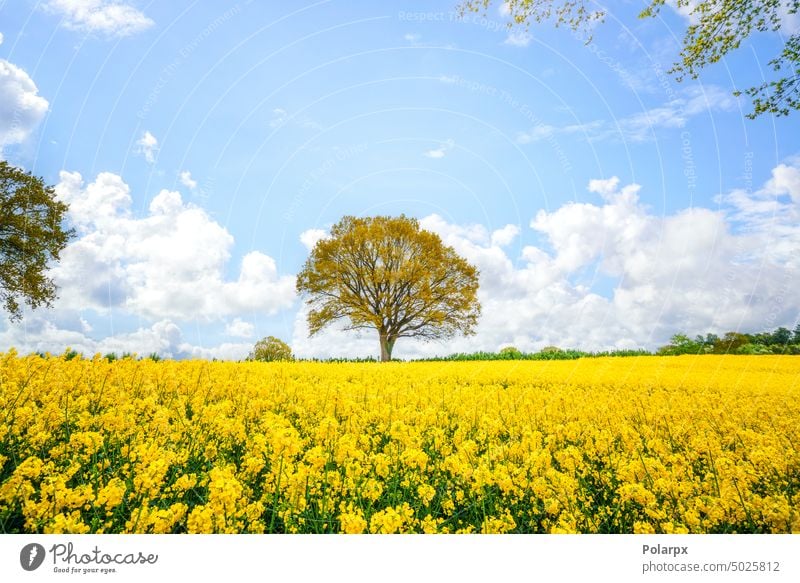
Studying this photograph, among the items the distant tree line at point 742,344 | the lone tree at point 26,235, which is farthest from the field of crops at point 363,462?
the distant tree line at point 742,344

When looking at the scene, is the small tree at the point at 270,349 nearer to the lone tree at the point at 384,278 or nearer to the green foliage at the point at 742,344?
the lone tree at the point at 384,278

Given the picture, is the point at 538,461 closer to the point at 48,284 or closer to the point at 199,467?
the point at 199,467

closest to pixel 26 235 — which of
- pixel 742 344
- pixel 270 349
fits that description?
pixel 270 349

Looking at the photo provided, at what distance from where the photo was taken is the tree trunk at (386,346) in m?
38.3

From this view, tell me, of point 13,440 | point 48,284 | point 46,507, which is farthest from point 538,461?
point 48,284

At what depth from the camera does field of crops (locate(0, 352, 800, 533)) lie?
3.38 metres

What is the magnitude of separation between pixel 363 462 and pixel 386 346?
113 feet

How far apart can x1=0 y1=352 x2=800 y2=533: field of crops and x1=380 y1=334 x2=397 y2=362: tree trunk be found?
96.0ft

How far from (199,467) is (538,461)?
3610 mm

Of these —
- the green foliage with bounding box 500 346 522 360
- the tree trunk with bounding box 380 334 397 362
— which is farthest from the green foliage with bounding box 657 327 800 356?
the tree trunk with bounding box 380 334 397 362

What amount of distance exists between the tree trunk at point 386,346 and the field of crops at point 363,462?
96.0 feet

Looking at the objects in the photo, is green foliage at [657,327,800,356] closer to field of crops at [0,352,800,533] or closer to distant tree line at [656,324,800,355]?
distant tree line at [656,324,800,355]

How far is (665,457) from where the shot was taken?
16.8ft

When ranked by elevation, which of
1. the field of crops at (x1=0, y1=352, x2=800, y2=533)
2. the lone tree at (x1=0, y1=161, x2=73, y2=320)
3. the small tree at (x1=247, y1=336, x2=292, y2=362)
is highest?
the lone tree at (x1=0, y1=161, x2=73, y2=320)
